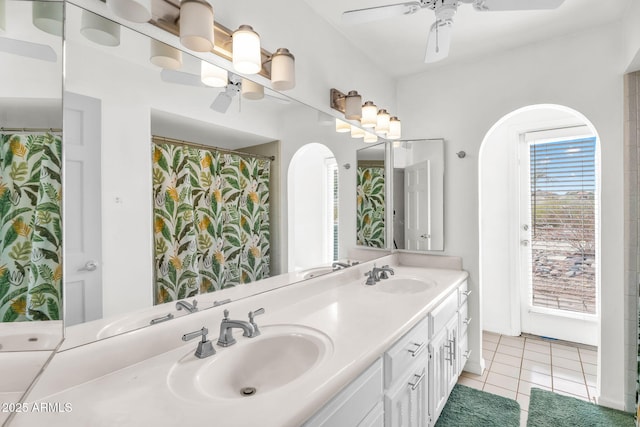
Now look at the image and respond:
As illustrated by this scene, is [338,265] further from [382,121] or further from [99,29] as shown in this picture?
[99,29]

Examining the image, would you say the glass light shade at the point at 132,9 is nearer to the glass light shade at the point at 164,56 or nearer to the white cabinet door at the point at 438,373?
the glass light shade at the point at 164,56

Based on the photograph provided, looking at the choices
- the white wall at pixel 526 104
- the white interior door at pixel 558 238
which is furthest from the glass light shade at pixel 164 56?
the white interior door at pixel 558 238

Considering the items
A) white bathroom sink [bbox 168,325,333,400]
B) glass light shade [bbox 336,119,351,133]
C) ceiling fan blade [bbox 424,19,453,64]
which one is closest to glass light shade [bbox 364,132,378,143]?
glass light shade [bbox 336,119,351,133]

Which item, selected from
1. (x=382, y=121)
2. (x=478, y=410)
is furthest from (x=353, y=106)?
(x=478, y=410)

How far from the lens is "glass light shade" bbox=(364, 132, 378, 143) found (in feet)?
7.92

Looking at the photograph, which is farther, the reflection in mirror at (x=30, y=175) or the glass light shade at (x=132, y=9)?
the glass light shade at (x=132, y=9)

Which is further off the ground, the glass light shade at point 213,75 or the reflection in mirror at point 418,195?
the glass light shade at point 213,75

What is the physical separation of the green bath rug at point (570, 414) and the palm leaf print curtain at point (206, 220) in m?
1.95

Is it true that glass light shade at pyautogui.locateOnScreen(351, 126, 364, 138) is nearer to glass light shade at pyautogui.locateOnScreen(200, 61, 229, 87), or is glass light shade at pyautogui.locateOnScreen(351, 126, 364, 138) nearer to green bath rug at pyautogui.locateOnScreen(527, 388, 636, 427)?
glass light shade at pyautogui.locateOnScreen(200, 61, 229, 87)

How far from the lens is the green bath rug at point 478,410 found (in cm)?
191

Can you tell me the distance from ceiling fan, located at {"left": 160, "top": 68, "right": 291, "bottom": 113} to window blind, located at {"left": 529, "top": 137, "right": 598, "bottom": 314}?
285 centimetres

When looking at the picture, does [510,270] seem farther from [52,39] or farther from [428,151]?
[52,39]

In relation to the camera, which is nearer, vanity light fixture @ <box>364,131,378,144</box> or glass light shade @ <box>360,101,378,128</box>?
glass light shade @ <box>360,101,378,128</box>

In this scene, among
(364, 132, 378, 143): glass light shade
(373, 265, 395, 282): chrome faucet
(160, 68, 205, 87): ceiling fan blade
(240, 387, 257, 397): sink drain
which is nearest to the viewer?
(240, 387, 257, 397): sink drain
